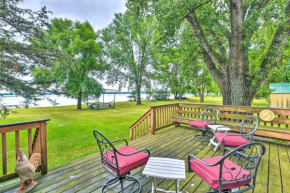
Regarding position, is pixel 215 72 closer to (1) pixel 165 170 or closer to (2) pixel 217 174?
(2) pixel 217 174

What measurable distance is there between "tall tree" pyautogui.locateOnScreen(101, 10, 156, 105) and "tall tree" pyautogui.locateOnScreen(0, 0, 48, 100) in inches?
578

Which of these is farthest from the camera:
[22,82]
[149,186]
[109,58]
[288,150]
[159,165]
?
[109,58]

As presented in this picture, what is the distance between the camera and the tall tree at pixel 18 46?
3604 millimetres

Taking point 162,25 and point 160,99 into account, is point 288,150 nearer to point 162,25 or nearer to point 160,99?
point 162,25

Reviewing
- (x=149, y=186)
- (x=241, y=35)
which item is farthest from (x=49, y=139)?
(x=241, y=35)

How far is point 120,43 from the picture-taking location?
19141 mm

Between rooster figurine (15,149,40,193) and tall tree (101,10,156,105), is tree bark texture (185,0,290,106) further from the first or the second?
tall tree (101,10,156,105)

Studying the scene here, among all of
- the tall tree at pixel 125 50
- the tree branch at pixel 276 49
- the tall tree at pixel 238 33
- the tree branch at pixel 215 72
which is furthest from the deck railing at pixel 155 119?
the tall tree at pixel 125 50

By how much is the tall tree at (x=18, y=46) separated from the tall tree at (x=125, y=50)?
14.7m

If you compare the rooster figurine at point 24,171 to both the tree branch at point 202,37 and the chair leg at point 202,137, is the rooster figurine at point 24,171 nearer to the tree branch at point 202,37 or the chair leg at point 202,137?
the chair leg at point 202,137

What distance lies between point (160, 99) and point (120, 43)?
11833 mm

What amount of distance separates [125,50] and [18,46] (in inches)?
648

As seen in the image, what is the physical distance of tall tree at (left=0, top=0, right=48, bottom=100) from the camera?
3.60 meters

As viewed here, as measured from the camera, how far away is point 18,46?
3781mm
